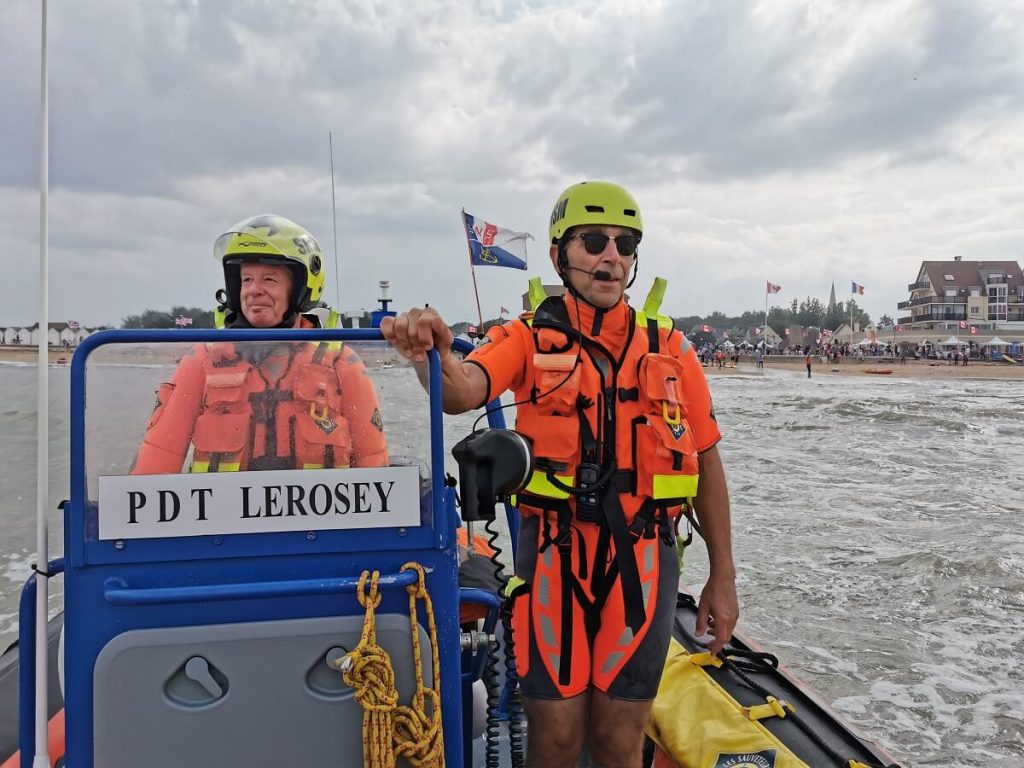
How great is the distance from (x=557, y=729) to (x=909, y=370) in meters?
58.5

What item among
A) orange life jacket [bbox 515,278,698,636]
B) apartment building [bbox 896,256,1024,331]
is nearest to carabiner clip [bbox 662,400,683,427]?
orange life jacket [bbox 515,278,698,636]

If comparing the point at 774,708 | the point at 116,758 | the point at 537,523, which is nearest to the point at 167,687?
the point at 116,758

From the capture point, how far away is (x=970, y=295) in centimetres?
8275

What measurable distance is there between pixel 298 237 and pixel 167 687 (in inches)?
69.3

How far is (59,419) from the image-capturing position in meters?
16.3

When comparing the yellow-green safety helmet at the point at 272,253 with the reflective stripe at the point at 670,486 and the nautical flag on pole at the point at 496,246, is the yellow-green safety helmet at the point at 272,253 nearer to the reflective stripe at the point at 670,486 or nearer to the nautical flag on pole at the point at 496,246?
the reflective stripe at the point at 670,486

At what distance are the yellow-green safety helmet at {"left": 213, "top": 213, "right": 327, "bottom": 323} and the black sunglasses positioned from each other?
1.10 m

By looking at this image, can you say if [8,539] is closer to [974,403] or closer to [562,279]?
[562,279]

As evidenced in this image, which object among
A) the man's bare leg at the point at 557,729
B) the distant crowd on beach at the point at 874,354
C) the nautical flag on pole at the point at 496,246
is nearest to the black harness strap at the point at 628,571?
the man's bare leg at the point at 557,729

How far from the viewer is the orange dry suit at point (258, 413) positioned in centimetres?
170

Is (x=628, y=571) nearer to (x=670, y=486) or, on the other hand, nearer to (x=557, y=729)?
(x=670, y=486)

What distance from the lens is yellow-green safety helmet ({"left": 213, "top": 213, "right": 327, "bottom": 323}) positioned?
9.05ft

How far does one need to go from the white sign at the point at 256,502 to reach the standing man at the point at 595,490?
502 mm

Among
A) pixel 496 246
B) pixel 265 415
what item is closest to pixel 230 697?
pixel 265 415
